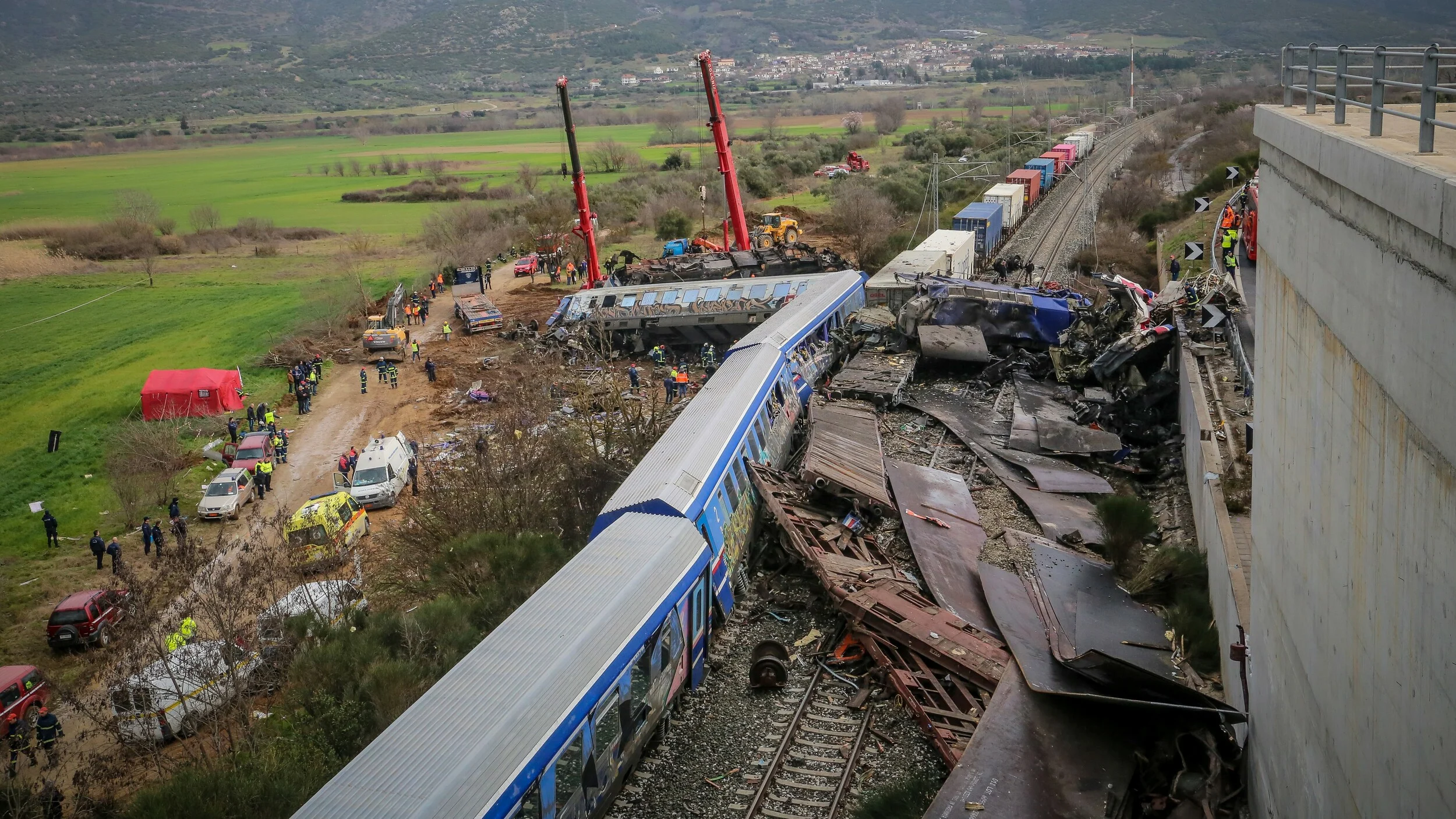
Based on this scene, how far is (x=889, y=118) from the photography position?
128875 mm

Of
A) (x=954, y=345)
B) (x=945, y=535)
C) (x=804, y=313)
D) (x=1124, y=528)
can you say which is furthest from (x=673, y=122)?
(x=1124, y=528)

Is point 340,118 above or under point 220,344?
above

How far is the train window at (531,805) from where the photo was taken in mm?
9070

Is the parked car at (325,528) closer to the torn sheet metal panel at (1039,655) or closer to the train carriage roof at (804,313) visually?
the train carriage roof at (804,313)

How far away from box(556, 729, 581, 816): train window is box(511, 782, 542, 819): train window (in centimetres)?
35

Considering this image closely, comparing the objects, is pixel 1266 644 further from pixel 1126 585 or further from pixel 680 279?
pixel 680 279

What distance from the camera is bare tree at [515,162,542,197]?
87.0 metres

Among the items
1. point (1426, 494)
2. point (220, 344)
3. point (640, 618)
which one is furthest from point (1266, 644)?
point (220, 344)

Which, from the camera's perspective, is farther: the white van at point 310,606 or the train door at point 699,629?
the white van at point 310,606

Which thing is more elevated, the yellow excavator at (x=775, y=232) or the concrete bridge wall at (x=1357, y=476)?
the concrete bridge wall at (x=1357, y=476)

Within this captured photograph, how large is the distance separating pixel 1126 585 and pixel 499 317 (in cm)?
3243

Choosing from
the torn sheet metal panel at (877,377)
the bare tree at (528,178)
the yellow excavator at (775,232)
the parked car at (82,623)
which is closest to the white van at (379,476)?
the parked car at (82,623)

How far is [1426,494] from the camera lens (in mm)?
5152

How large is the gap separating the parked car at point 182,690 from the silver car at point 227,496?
10.5 m
